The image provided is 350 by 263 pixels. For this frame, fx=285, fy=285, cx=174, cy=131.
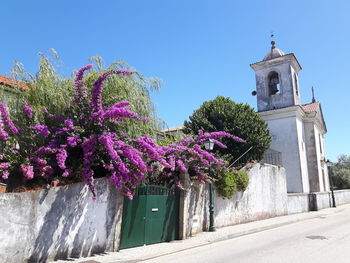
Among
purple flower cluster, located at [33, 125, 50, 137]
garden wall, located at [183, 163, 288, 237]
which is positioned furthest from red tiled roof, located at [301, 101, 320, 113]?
purple flower cluster, located at [33, 125, 50, 137]

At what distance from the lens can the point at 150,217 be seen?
372 inches

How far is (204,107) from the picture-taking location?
779 inches

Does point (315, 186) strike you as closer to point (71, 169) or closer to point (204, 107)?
point (204, 107)

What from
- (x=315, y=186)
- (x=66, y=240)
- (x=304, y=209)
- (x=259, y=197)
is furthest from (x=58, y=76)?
(x=315, y=186)

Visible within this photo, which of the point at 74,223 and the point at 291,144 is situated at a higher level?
the point at 291,144

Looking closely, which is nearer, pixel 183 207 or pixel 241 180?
pixel 183 207

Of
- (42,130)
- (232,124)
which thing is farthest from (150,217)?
(232,124)

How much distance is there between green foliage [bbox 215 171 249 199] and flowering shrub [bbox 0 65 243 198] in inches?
198

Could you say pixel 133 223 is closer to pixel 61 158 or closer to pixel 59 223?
pixel 59 223

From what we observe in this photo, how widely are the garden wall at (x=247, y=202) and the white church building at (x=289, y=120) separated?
6.36 metres

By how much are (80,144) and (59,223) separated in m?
2.11

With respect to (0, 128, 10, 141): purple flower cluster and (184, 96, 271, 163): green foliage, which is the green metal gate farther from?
(184, 96, 271, 163): green foliage

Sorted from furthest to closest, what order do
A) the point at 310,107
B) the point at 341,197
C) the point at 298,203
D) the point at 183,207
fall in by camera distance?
the point at 341,197 → the point at 310,107 → the point at 298,203 → the point at 183,207

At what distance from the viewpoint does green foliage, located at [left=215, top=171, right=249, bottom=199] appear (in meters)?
12.7
